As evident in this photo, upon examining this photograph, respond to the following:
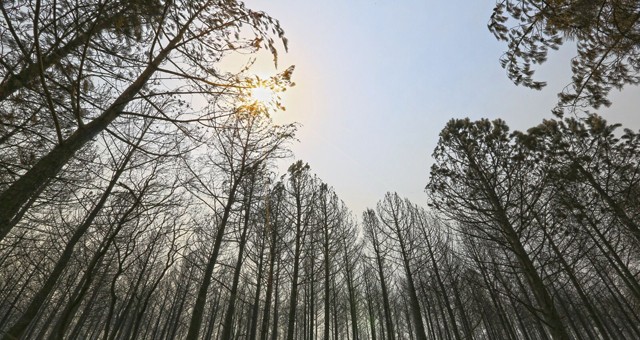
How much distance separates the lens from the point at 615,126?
297 inches

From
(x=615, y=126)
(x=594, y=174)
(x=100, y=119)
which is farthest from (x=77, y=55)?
(x=594, y=174)

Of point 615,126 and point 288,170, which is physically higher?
point 288,170

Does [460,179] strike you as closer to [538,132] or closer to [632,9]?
[538,132]

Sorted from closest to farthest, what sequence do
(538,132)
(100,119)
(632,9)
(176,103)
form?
(100,119), (632,9), (176,103), (538,132)

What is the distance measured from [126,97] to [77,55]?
4.51ft

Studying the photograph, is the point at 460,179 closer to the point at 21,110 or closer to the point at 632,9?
the point at 632,9

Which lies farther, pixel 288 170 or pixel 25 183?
pixel 288 170

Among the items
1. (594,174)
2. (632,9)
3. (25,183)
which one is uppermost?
(594,174)

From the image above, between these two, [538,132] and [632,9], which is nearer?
[632,9]

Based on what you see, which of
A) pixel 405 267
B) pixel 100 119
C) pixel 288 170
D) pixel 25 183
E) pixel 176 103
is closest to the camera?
pixel 25 183

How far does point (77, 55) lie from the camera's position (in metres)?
3.82

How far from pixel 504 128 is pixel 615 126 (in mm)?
3912

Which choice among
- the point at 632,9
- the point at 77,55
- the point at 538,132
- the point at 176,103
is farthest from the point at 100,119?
the point at 538,132

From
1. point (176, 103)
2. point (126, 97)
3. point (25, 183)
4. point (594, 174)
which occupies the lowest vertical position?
point (25, 183)
